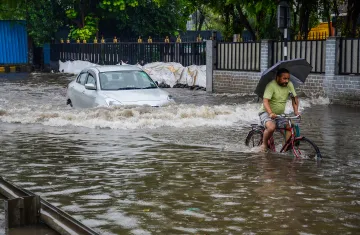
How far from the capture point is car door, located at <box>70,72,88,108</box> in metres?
18.2

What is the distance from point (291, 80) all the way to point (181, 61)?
68.1 ft

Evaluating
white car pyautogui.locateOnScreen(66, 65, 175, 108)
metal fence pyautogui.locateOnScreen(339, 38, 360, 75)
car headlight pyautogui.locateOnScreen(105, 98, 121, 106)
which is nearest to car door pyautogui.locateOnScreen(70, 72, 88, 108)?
white car pyautogui.locateOnScreen(66, 65, 175, 108)

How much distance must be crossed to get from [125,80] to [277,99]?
294 inches

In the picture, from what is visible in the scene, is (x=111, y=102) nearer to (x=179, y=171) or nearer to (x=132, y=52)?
(x=179, y=171)

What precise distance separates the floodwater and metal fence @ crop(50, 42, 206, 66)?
1323 cm

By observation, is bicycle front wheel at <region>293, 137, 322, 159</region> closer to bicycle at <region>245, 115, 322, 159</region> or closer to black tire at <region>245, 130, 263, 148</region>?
bicycle at <region>245, 115, 322, 159</region>

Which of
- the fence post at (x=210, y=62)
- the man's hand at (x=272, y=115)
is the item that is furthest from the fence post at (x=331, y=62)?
the man's hand at (x=272, y=115)

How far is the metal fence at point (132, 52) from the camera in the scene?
104 ft

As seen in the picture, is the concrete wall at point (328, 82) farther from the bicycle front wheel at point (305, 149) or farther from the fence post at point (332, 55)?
the bicycle front wheel at point (305, 149)

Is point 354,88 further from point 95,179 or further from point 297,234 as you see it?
point 297,234

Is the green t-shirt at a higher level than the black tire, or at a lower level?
higher

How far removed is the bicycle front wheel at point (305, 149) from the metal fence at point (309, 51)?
12.1 metres

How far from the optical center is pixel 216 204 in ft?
26.2

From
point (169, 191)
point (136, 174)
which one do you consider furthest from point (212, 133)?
point (169, 191)
